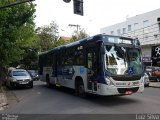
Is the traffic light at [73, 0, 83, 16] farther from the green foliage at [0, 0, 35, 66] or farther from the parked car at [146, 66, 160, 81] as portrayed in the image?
the parked car at [146, 66, 160, 81]

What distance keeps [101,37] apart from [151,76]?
18.9 metres

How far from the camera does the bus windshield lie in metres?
13.7

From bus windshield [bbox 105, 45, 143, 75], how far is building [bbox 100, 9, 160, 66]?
24.8 meters

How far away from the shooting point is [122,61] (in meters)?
13.9

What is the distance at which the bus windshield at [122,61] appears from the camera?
45.0 ft

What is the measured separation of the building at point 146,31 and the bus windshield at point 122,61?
81.3ft

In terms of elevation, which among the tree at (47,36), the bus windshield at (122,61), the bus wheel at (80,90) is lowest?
the bus wheel at (80,90)

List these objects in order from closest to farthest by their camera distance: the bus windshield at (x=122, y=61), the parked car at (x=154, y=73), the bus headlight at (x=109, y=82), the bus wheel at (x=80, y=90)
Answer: the bus headlight at (x=109, y=82)
the bus windshield at (x=122, y=61)
the bus wheel at (x=80, y=90)
the parked car at (x=154, y=73)

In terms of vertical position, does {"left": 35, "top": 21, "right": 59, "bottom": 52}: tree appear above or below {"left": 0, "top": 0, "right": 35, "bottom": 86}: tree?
above

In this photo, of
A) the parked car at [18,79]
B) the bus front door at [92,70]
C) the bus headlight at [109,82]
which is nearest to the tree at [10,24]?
the parked car at [18,79]

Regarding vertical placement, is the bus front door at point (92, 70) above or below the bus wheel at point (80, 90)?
above

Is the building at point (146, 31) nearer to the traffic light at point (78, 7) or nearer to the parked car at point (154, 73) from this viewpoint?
the parked car at point (154, 73)

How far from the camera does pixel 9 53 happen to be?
2648 cm

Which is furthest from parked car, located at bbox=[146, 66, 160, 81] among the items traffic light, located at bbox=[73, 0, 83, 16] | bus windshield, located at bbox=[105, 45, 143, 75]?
traffic light, located at bbox=[73, 0, 83, 16]
